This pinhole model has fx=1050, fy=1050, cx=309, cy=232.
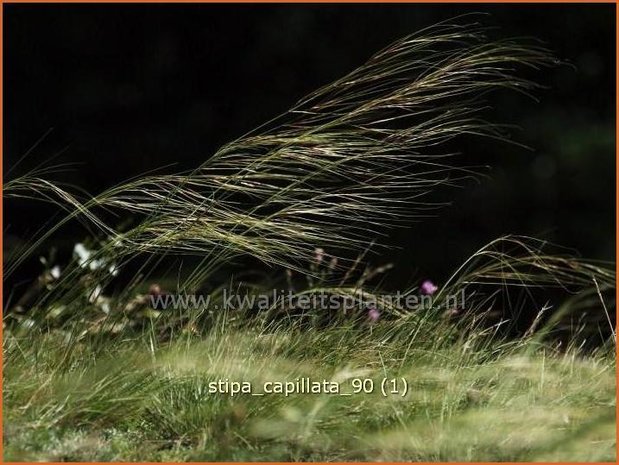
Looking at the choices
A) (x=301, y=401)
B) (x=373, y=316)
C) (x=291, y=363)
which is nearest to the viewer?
(x=301, y=401)

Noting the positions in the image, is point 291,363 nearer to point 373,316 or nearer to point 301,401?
point 301,401

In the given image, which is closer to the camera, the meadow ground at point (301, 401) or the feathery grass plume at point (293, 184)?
the meadow ground at point (301, 401)

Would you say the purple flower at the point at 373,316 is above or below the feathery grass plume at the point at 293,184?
below

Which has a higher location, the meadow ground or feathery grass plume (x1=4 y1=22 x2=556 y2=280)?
feathery grass plume (x1=4 y1=22 x2=556 y2=280)

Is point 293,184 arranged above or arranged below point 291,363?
above

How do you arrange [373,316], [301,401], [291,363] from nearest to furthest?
[301,401]
[291,363]
[373,316]

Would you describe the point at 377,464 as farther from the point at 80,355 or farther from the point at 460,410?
the point at 80,355

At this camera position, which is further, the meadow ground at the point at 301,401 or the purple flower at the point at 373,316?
the purple flower at the point at 373,316

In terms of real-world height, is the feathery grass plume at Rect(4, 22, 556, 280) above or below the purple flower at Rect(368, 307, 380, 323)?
above

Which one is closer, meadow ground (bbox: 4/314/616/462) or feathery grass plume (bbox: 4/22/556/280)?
meadow ground (bbox: 4/314/616/462)

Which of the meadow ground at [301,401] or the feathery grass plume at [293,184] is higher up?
the feathery grass plume at [293,184]

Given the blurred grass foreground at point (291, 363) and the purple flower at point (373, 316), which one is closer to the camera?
the blurred grass foreground at point (291, 363)

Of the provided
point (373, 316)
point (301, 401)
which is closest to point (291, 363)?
point (301, 401)

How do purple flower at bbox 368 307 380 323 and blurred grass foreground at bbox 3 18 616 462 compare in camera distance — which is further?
purple flower at bbox 368 307 380 323
